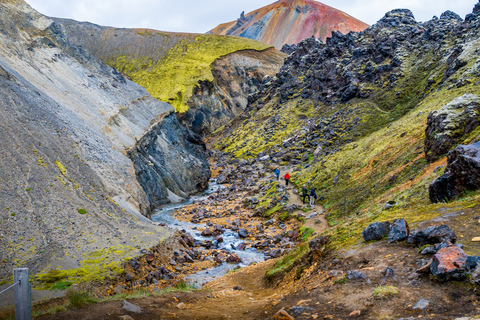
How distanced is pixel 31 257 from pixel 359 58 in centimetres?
6213

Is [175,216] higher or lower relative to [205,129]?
lower

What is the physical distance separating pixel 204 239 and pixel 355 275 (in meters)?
17.7

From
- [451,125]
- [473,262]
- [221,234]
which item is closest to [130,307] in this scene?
[473,262]

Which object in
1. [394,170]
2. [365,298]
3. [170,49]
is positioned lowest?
[365,298]

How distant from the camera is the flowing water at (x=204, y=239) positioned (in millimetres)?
17625

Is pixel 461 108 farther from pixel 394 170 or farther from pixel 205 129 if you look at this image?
pixel 205 129

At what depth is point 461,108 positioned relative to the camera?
779 inches

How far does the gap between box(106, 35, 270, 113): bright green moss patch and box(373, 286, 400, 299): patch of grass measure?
259 feet

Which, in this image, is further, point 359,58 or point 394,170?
point 359,58

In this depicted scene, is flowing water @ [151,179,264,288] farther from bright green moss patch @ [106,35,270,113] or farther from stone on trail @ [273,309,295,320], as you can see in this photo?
bright green moss patch @ [106,35,270,113]

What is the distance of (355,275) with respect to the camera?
880 cm

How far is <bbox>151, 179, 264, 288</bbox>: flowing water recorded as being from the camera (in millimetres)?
17625

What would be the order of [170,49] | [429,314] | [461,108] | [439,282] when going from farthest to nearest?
[170,49] → [461,108] → [439,282] → [429,314]

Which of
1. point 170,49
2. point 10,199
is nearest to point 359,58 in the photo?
point 10,199
